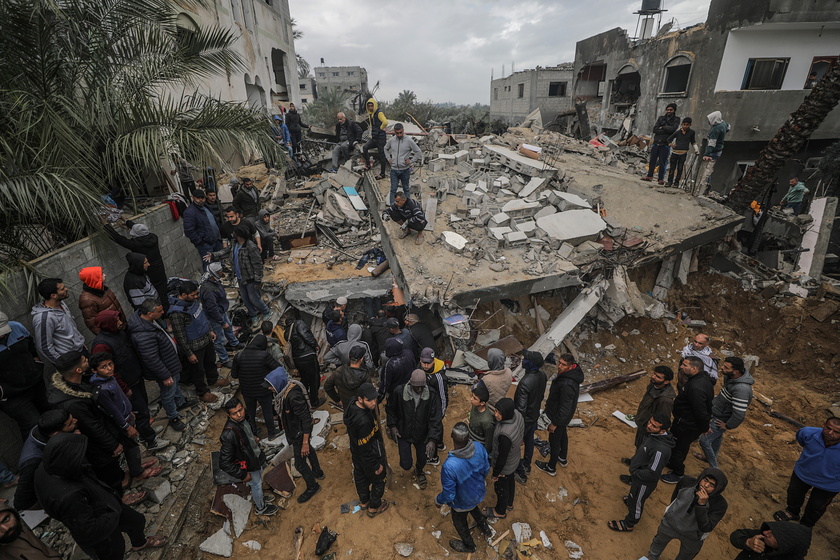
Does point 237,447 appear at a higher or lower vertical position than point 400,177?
lower

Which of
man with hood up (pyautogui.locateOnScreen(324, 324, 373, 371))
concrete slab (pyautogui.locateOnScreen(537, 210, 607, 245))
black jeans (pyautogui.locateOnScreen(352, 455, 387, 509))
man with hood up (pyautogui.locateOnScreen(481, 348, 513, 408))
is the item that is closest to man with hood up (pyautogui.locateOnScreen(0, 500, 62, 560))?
black jeans (pyautogui.locateOnScreen(352, 455, 387, 509))

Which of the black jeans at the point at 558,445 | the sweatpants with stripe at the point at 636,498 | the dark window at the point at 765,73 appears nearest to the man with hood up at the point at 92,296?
the black jeans at the point at 558,445

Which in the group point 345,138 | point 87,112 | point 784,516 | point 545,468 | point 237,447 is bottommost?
point 545,468

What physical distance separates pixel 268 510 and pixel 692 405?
4.94m

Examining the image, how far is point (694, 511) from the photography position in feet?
10.6

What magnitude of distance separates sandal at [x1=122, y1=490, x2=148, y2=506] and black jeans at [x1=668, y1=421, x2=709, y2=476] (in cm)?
622

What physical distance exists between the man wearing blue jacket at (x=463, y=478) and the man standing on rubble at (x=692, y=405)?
252 cm

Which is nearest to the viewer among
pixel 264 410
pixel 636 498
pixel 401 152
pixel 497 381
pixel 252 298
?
pixel 636 498

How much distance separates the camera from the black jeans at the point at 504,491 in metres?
4.07

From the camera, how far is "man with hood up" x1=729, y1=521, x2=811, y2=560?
2775 millimetres

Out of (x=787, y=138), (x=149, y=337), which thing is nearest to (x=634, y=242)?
(x=787, y=138)

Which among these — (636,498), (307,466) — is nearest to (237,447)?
(307,466)

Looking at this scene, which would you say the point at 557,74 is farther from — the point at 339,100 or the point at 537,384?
the point at 537,384

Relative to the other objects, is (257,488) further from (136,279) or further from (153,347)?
(136,279)
